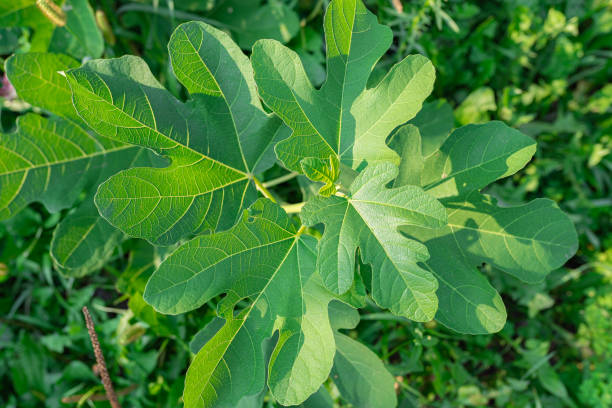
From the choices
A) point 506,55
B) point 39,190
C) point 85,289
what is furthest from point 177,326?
point 506,55

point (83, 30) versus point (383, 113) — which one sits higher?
point (83, 30)

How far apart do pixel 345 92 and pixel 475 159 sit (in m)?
0.44

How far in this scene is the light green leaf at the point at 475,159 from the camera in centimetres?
132

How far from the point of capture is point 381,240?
1.19m

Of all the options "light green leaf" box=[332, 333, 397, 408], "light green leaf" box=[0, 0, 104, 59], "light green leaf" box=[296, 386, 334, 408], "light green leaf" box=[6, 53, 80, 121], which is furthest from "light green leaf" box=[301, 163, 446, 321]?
"light green leaf" box=[0, 0, 104, 59]

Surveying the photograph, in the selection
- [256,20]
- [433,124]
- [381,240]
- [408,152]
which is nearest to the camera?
[381,240]

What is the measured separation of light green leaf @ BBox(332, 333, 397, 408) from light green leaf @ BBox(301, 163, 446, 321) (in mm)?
480

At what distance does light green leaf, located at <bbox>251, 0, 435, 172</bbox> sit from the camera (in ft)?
4.10

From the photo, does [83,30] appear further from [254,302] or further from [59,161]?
[254,302]

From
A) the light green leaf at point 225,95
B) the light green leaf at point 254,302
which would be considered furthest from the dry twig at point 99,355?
the light green leaf at point 225,95

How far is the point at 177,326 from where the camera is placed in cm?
207

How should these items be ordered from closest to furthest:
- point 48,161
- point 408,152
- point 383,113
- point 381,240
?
point 381,240, point 383,113, point 408,152, point 48,161

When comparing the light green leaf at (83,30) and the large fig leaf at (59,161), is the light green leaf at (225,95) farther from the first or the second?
the light green leaf at (83,30)

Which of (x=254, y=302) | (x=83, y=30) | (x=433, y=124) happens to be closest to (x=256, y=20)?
(x=83, y=30)
